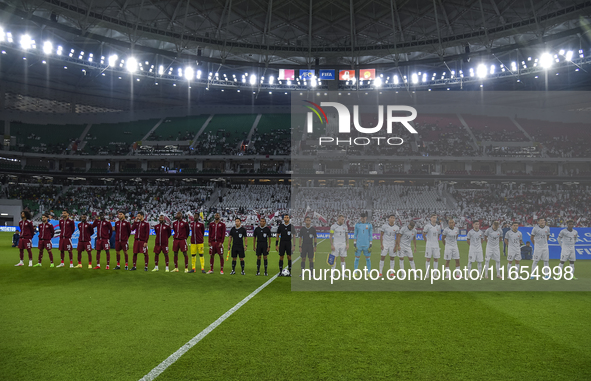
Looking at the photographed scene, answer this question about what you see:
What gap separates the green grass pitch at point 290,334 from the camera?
530cm

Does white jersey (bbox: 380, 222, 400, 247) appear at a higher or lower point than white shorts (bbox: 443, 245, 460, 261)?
higher

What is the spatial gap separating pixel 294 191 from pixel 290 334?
4030 centimetres

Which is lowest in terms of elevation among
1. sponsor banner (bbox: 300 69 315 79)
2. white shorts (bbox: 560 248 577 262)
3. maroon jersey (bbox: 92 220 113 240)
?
white shorts (bbox: 560 248 577 262)

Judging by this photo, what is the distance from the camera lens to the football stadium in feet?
21.4

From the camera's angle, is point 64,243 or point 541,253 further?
point 64,243

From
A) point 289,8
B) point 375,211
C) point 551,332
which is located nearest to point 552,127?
point 375,211

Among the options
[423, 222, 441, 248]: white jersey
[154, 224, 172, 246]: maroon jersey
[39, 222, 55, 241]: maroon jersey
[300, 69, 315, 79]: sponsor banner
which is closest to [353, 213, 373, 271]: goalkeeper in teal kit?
[423, 222, 441, 248]: white jersey

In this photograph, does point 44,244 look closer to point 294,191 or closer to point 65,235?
point 65,235

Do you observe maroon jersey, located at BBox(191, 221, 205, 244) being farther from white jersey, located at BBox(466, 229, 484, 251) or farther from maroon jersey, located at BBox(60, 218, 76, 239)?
white jersey, located at BBox(466, 229, 484, 251)

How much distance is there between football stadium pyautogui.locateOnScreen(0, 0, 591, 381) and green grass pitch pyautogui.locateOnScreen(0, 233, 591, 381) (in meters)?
0.06

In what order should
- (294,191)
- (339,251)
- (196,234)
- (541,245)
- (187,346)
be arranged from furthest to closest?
1. (294,191)
2. (196,234)
3. (541,245)
4. (339,251)
5. (187,346)

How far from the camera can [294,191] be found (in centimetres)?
4712

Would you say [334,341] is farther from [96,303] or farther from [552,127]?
[552,127]

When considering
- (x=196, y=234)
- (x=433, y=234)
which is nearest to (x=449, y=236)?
(x=433, y=234)
